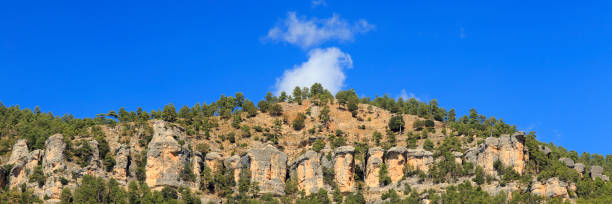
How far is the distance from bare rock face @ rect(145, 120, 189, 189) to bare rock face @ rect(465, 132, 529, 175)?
151 feet

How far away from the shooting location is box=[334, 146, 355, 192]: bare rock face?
158750mm

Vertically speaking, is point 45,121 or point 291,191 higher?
point 45,121

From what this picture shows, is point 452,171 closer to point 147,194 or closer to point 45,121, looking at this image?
point 147,194

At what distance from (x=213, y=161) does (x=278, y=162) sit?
1063 cm

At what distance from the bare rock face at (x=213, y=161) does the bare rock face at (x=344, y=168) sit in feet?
62.0

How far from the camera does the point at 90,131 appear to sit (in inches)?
6481

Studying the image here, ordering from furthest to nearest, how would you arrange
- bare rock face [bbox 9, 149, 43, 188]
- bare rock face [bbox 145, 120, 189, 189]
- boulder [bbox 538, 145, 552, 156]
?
boulder [bbox 538, 145, 552, 156], bare rock face [bbox 145, 120, 189, 189], bare rock face [bbox 9, 149, 43, 188]

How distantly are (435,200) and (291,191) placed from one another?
942 inches

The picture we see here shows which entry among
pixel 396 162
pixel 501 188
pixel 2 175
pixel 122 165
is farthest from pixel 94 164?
pixel 501 188

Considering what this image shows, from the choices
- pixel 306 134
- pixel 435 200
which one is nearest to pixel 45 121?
pixel 306 134

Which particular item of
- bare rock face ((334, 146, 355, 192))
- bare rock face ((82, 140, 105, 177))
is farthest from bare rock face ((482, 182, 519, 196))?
bare rock face ((82, 140, 105, 177))

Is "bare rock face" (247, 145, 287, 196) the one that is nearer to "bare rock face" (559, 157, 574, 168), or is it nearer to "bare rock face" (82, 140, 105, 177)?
"bare rock face" (82, 140, 105, 177)

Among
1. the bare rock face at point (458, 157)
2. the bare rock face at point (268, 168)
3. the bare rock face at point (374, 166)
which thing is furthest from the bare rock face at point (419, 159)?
the bare rock face at point (268, 168)

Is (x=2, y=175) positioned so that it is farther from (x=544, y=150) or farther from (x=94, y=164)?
(x=544, y=150)
